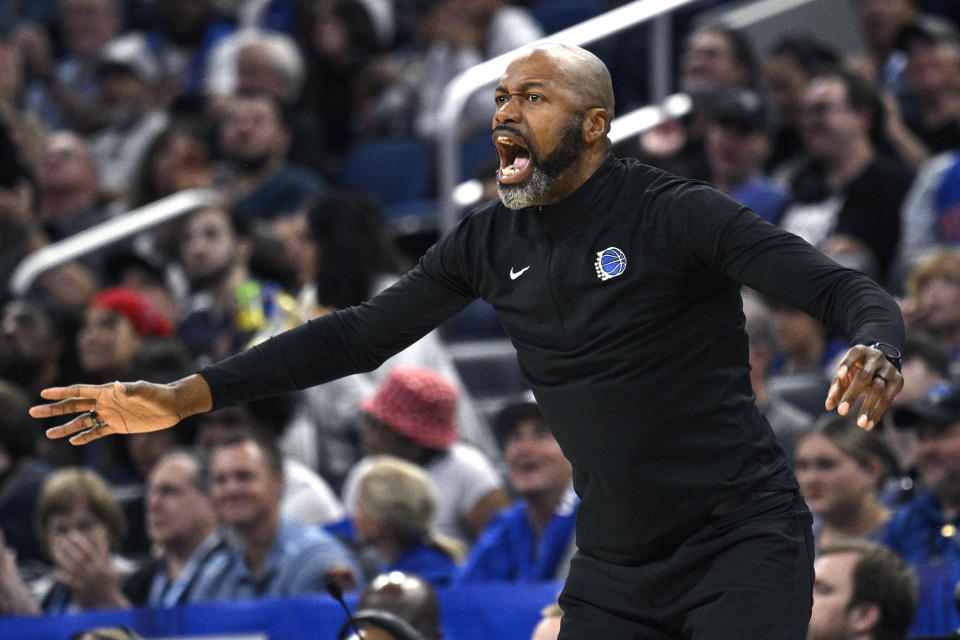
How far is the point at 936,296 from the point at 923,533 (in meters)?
1.60

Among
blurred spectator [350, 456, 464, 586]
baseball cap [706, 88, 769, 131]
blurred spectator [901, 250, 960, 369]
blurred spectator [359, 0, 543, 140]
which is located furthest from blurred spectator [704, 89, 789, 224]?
blurred spectator [350, 456, 464, 586]

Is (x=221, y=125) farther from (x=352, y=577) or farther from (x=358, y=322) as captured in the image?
(x=358, y=322)

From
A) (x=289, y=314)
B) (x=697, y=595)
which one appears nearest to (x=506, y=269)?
(x=697, y=595)

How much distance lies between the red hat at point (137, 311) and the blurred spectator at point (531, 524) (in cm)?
259

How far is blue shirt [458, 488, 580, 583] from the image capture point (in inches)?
214

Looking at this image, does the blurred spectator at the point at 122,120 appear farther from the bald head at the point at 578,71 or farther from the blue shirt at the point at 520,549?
the bald head at the point at 578,71

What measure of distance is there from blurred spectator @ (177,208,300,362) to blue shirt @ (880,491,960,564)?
284 cm

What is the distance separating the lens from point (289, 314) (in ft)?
23.4

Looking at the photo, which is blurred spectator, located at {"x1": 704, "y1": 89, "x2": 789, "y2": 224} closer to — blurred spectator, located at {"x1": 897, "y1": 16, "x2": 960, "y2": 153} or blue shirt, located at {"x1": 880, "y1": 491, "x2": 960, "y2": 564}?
blurred spectator, located at {"x1": 897, "y1": 16, "x2": 960, "y2": 153}

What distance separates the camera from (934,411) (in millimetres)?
5305

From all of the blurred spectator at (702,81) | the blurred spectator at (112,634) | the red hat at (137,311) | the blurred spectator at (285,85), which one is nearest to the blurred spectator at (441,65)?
the blurred spectator at (285,85)

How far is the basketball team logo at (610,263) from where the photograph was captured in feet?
10.3

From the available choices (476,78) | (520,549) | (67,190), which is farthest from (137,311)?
(520,549)

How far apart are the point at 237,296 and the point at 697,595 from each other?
4.86 meters
